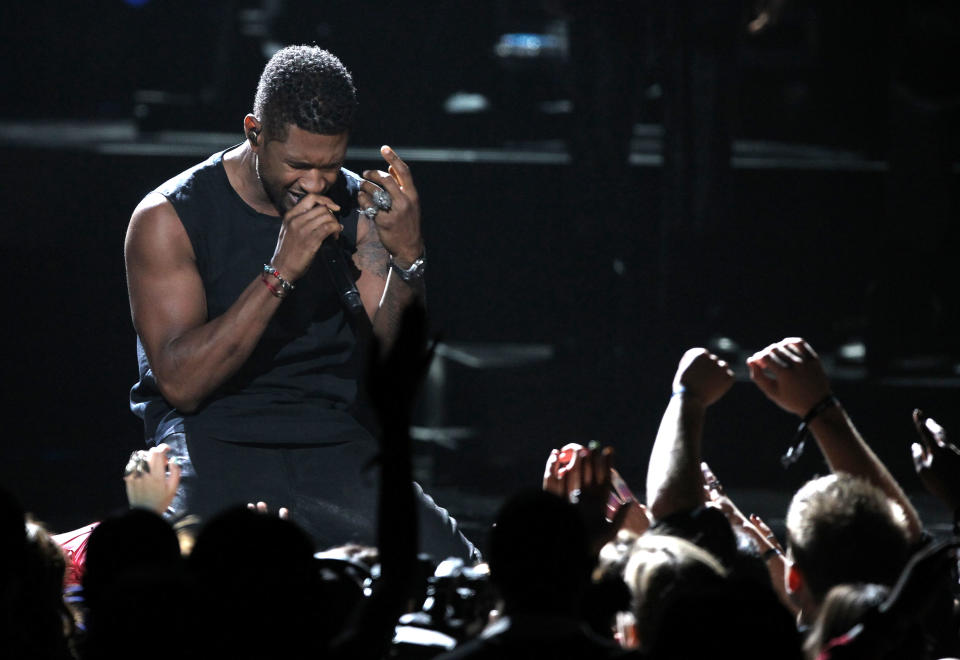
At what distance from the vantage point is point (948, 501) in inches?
85.5

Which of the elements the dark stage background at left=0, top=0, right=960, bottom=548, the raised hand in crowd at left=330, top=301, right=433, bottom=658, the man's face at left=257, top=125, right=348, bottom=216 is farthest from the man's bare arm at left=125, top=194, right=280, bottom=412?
the dark stage background at left=0, top=0, right=960, bottom=548

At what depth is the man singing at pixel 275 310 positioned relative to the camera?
9.48ft

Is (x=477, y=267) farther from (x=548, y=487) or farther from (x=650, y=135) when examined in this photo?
(x=548, y=487)

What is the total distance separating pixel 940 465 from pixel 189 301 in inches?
64.9

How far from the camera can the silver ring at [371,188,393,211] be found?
3.04 m

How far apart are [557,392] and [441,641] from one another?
336 centimetres

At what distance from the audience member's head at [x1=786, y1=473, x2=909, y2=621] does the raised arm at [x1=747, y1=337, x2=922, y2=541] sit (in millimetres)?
336

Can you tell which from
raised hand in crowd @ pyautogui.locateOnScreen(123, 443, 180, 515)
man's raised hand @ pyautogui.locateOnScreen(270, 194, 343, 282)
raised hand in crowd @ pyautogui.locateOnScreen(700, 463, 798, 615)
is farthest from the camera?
man's raised hand @ pyautogui.locateOnScreen(270, 194, 343, 282)

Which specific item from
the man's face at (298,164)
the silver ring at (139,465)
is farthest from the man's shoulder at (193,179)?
the silver ring at (139,465)

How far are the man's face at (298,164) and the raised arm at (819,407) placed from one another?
1127 millimetres

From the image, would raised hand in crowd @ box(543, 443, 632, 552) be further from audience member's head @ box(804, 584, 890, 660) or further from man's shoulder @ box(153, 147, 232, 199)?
man's shoulder @ box(153, 147, 232, 199)

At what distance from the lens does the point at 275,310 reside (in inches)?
114

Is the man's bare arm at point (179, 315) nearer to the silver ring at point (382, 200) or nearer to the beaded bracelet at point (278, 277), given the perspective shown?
the beaded bracelet at point (278, 277)

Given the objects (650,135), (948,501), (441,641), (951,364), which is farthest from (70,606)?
(951,364)
